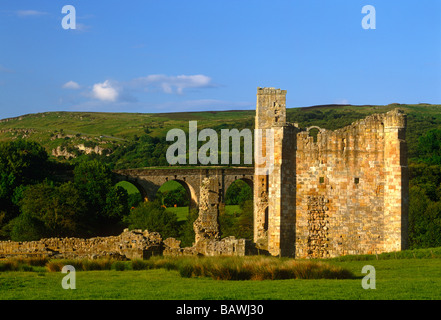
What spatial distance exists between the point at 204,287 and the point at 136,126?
154185mm

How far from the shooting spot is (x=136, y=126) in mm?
166625

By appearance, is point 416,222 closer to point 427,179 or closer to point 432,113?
point 427,179

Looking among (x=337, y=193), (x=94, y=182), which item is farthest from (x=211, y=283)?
(x=94, y=182)

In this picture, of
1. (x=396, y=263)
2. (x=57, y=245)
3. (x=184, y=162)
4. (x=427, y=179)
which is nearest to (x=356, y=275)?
(x=396, y=263)

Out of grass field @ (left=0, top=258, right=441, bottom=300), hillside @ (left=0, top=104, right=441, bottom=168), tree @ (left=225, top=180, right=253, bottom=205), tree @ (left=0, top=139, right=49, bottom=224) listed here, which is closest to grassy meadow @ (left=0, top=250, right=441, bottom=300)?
grass field @ (left=0, top=258, right=441, bottom=300)

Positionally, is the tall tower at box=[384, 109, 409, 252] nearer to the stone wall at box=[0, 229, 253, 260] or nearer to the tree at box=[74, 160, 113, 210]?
the stone wall at box=[0, 229, 253, 260]

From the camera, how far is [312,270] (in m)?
15.6

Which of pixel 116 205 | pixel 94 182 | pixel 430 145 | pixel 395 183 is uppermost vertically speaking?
pixel 430 145

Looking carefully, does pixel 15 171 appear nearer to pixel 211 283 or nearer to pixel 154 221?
pixel 154 221

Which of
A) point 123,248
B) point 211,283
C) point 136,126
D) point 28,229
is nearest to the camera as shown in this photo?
point 211,283

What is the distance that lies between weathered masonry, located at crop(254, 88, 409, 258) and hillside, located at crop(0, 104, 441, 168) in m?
58.3

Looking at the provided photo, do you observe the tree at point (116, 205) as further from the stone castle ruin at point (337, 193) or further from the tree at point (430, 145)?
the stone castle ruin at point (337, 193)

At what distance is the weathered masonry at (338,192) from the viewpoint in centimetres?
2084

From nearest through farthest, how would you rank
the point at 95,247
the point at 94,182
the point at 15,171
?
the point at 95,247, the point at 15,171, the point at 94,182
